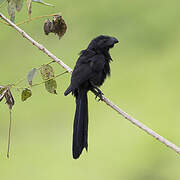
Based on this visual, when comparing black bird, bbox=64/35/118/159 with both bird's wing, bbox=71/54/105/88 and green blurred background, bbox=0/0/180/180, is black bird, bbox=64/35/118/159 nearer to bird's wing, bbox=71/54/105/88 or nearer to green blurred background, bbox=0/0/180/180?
bird's wing, bbox=71/54/105/88

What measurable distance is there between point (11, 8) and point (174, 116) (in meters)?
2.64

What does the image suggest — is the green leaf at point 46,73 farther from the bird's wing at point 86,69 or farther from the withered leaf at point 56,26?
the bird's wing at point 86,69

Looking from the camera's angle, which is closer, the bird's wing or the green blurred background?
the bird's wing

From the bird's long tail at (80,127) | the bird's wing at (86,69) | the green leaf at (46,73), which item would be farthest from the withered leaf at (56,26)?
the bird's long tail at (80,127)

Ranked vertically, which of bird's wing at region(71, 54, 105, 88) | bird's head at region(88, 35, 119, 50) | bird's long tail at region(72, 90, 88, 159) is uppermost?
bird's head at region(88, 35, 119, 50)

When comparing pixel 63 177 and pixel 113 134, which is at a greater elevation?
pixel 113 134

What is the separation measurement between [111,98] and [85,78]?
6.93ft

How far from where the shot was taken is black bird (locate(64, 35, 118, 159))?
2230 mm

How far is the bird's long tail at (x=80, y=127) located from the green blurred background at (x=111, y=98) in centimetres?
135

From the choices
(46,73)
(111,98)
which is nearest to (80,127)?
(46,73)

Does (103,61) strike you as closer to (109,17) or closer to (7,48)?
(7,48)

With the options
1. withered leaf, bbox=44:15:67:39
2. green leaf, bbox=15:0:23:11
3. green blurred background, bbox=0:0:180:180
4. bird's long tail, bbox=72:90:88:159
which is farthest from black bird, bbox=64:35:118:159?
green blurred background, bbox=0:0:180:180

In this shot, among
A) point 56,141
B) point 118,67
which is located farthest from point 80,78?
point 118,67

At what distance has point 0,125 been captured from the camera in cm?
428
